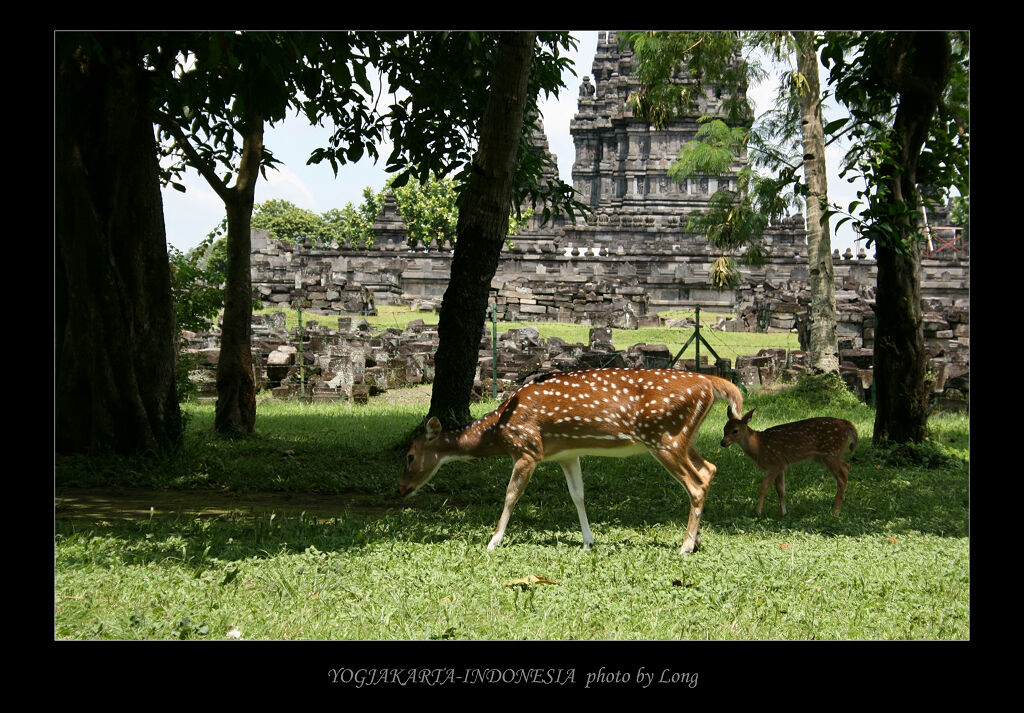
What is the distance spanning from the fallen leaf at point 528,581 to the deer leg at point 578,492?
698mm

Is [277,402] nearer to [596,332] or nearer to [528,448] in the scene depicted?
[596,332]

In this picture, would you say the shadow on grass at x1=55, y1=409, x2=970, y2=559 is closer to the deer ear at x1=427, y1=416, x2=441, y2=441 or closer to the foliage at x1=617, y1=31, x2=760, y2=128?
the deer ear at x1=427, y1=416, x2=441, y2=441

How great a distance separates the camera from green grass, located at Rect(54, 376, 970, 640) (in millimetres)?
3945

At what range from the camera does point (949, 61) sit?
28.1ft

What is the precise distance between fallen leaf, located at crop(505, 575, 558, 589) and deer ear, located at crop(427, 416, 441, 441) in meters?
1.21

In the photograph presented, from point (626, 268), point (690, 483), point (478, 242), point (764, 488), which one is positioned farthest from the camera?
point (626, 268)

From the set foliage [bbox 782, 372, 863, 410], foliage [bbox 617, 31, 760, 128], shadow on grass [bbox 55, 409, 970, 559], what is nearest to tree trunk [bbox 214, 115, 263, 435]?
shadow on grass [bbox 55, 409, 970, 559]

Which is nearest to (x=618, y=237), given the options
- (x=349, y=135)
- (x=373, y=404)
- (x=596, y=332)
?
(x=596, y=332)

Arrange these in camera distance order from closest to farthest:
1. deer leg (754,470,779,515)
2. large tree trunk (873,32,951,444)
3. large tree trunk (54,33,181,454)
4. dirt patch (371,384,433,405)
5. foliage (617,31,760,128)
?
1. deer leg (754,470,779,515)
2. large tree trunk (54,33,181,454)
3. large tree trunk (873,32,951,444)
4. foliage (617,31,760,128)
5. dirt patch (371,384,433,405)

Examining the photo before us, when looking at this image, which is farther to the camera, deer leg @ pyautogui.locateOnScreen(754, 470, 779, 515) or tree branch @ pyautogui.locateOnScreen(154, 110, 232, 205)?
tree branch @ pyautogui.locateOnScreen(154, 110, 232, 205)

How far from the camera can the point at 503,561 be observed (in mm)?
4863

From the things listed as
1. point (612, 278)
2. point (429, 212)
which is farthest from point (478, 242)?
point (429, 212)

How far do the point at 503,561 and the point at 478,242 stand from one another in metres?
4.29

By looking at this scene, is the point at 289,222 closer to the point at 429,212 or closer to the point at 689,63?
the point at 429,212
